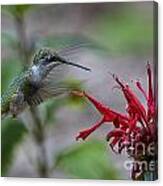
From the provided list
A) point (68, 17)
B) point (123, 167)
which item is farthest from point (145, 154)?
point (68, 17)

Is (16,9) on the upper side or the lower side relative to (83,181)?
upper

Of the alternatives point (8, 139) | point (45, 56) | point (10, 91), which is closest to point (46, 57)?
point (45, 56)

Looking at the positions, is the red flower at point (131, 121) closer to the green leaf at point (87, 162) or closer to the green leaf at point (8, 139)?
the green leaf at point (87, 162)

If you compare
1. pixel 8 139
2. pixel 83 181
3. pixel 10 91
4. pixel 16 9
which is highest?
pixel 16 9

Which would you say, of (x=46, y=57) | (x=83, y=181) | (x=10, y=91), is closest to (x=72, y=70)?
(x=46, y=57)

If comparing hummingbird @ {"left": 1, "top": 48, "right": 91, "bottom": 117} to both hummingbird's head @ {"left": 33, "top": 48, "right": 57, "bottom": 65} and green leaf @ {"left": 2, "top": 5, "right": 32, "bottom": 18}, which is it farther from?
green leaf @ {"left": 2, "top": 5, "right": 32, "bottom": 18}

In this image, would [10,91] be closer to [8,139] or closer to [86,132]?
[8,139]

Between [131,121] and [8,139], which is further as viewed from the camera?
[8,139]
